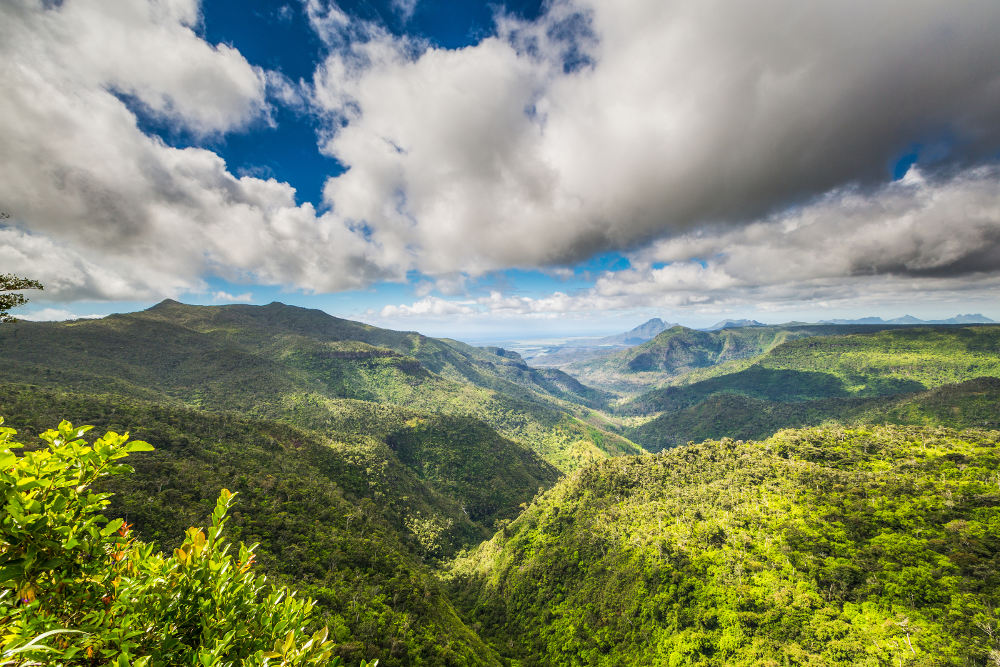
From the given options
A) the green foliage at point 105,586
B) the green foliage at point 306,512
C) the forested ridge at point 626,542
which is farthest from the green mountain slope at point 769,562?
the green foliage at point 105,586

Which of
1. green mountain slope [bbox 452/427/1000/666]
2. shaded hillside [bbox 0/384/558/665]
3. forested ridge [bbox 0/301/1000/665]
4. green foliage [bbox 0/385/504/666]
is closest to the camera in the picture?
green mountain slope [bbox 452/427/1000/666]

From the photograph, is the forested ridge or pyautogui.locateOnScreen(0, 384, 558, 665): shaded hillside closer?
the forested ridge

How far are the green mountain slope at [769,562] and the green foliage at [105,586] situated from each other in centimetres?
6303

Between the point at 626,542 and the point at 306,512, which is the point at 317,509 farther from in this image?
the point at 626,542

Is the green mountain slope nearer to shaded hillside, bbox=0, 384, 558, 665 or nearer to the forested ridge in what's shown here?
the forested ridge

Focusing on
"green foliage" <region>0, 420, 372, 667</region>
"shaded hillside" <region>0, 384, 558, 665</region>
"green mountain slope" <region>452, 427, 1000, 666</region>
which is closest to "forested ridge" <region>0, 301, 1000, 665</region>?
"green mountain slope" <region>452, 427, 1000, 666</region>

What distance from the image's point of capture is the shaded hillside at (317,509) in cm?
4894

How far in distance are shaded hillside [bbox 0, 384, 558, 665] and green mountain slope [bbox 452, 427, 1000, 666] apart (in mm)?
17394

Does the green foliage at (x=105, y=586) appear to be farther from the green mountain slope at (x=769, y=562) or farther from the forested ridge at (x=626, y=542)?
the green mountain slope at (x=769, y=562)

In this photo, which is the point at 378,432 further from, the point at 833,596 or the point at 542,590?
the point at 833,596

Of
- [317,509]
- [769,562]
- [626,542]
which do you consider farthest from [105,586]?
[626,542]

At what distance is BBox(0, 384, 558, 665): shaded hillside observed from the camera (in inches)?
1927

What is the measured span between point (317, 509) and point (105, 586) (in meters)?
74.4

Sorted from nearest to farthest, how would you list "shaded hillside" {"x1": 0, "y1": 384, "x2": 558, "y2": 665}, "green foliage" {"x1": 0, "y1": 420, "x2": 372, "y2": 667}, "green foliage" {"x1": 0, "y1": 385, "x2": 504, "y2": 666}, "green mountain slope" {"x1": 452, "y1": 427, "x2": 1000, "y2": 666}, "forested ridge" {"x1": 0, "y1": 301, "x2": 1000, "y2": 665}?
1. "green foliage" {"x1": 0, "y1": 420, "x2": 372, "y2": 667}
2. "green mountain slope" {"x1": 452, "y1": 427, "x2": 1000, "y2": 666}
3. "forested ridge" {"x1": 0, "y1": 301, "x2": 1000, "y2": 665}
4. "green foliage" {"x1": 0, "y1": 385, "x2": 504, "y2": 666}
5. "shaded hillside" {"x1": 0, "y1": 384, "x2": 558, "y2": 665}
